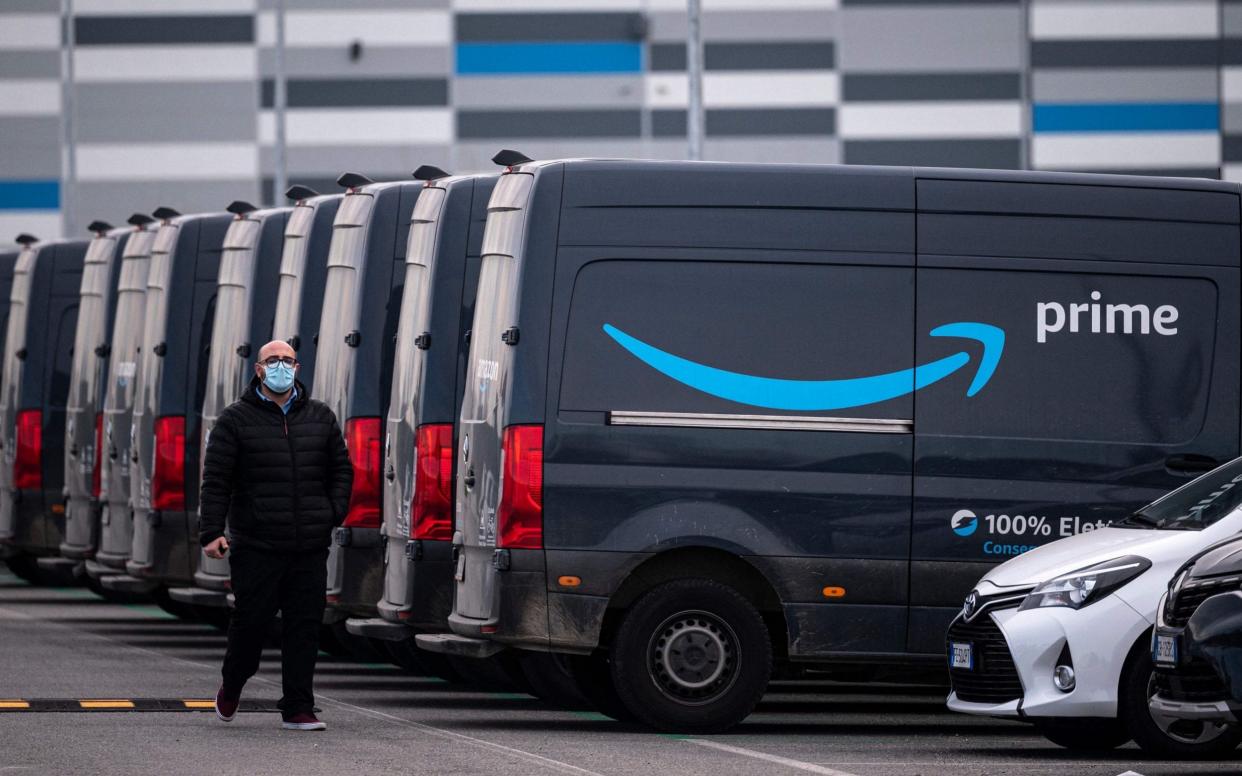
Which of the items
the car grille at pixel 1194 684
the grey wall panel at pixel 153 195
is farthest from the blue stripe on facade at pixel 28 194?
the car grille at pixel 1194 684

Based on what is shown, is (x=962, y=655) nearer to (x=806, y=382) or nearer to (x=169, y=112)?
(x=806, y=382)

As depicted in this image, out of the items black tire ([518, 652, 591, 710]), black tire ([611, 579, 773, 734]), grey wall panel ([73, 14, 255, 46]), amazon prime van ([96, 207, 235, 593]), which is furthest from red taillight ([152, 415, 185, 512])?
grey wall panel ([73, 14, 255, 46])

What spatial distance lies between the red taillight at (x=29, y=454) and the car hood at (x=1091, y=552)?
11.5 meters

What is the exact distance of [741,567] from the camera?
1179cm

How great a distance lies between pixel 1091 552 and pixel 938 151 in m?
29.8

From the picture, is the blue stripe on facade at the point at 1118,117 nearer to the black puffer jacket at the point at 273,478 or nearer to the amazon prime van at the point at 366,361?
the amazon prime van at the point at 366,361

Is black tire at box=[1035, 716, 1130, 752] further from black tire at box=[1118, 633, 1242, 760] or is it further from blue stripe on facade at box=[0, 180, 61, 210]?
blue stripe on facade at box=[0, 180, 61, 210]

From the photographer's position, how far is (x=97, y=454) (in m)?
18.6

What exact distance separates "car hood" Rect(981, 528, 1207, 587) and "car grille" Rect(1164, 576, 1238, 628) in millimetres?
1039

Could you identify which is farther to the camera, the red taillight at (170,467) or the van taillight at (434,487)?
the red taillight at (170,467)

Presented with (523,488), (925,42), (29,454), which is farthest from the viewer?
(925,42)

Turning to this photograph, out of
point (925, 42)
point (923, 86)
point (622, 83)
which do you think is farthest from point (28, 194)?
point (925, 42)

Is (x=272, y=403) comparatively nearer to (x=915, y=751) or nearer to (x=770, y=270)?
(x=770, y=270)

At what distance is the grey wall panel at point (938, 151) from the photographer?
40000 mm
